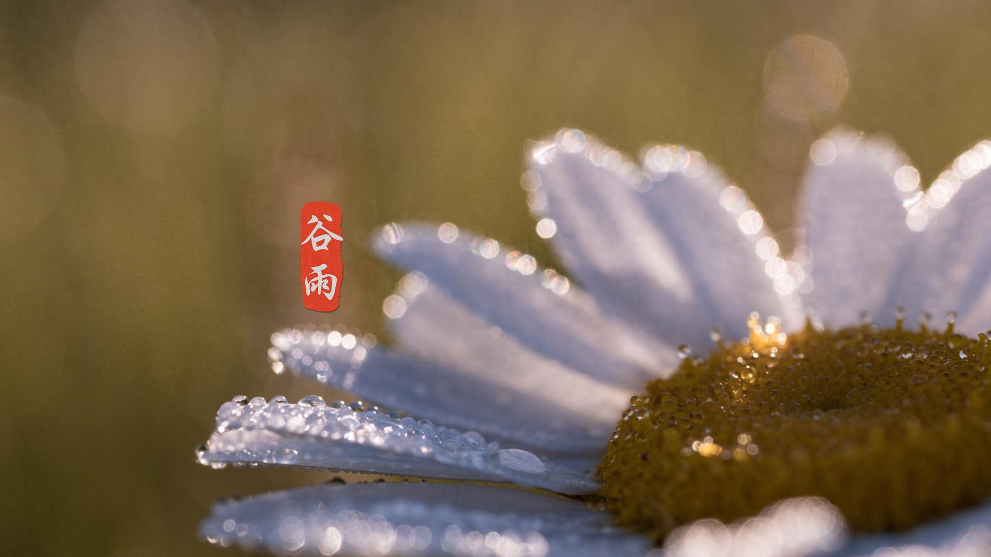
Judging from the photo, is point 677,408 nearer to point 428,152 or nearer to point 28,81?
point 428,152

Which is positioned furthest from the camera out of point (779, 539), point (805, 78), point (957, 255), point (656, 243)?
point (805, 78)

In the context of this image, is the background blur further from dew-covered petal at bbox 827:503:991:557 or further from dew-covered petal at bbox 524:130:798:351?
dew-covered petal at bbox 827:503:991:557

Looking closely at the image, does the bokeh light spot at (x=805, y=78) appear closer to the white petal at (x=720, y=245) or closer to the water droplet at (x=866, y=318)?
the white petal at (x=720, y=245)

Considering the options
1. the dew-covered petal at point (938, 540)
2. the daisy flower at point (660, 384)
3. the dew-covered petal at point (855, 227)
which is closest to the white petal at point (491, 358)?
the daisy flower at point (660, 384)

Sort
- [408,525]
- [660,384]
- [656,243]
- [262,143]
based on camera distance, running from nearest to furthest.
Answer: [408,525]
[660,384]
[656,243]
[262,143]

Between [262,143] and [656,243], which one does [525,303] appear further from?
[262,143]

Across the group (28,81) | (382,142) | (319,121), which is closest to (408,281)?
(319,121)

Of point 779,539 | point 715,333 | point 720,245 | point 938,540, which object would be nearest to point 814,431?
point 938,540
